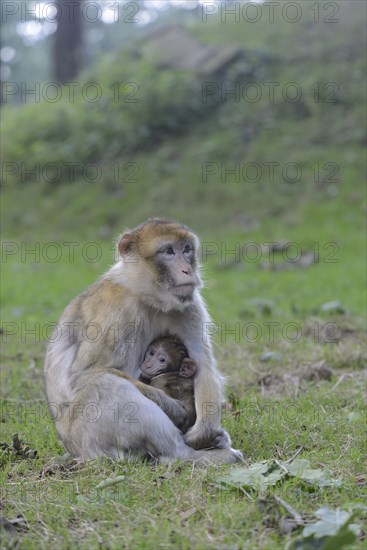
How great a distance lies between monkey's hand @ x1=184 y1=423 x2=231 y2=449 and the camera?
5.38m

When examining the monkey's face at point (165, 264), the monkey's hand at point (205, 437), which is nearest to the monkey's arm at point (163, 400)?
the monkey's hand at point (205, 437)

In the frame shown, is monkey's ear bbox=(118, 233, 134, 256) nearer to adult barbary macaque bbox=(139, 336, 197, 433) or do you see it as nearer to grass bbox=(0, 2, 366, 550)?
adult barbary macaque bbox=(139, 336, 197, 433)

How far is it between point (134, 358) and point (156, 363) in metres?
0.16

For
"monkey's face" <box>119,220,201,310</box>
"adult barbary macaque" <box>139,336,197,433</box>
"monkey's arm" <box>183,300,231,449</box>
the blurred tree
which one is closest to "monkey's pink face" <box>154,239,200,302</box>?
"monkey's face" <box>119,220,201,310</box>

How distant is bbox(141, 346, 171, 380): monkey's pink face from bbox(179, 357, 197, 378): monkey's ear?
0.33ft

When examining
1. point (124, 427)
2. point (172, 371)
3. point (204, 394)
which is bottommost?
point (124, 427)

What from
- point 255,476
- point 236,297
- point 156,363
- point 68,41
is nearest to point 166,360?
point 156,363

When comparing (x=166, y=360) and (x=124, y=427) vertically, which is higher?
(x=166, y=360)

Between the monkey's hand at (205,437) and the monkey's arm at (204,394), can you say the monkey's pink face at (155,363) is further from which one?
the monkey's hand at (205,437)

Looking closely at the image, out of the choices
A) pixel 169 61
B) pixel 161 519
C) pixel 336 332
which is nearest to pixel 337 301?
pixel 336 332

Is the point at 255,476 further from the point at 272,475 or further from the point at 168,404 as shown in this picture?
the point at 168,404

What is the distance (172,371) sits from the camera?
222 inches

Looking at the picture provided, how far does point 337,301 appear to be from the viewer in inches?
430

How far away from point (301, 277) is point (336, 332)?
3411 mm
